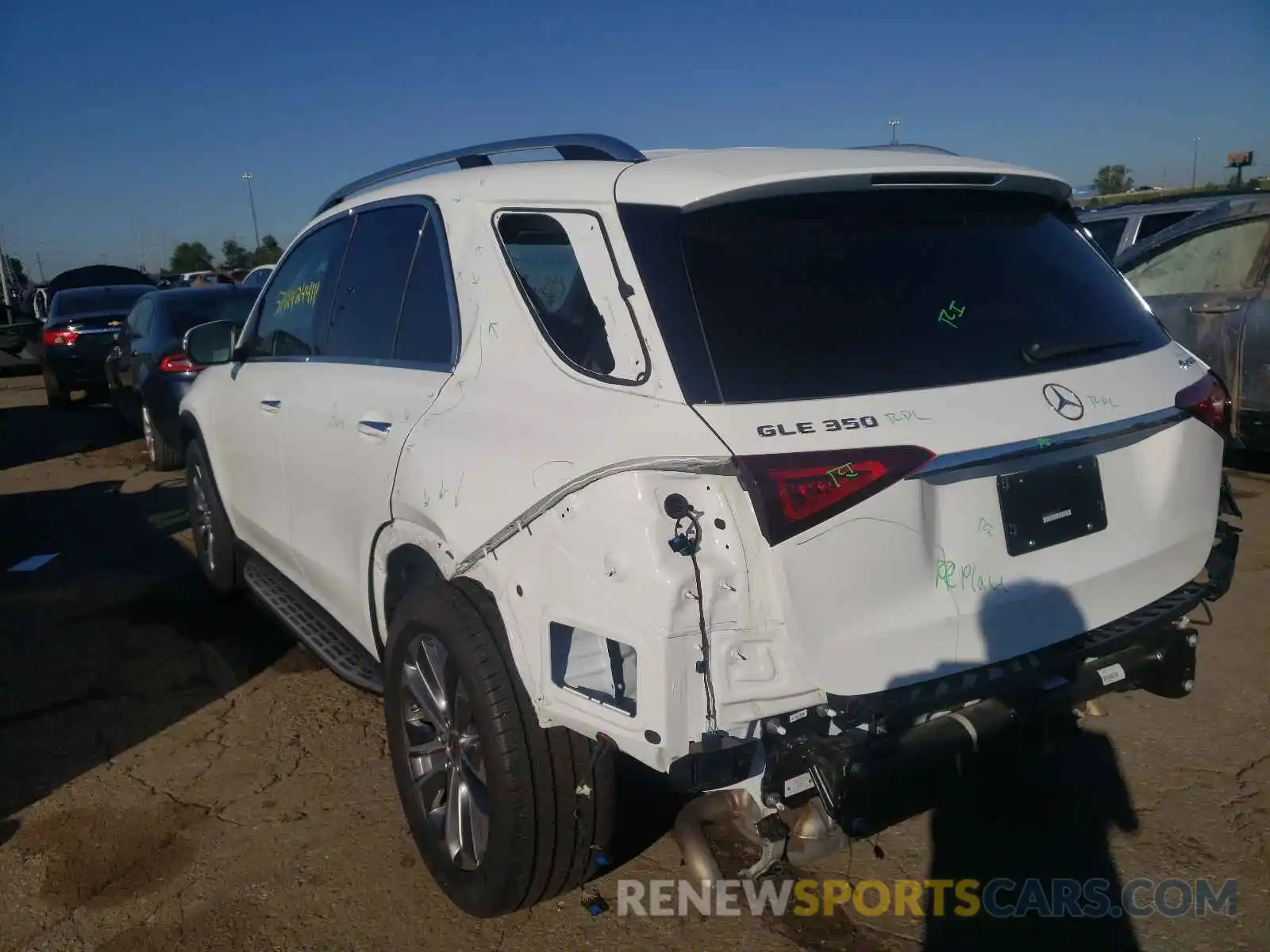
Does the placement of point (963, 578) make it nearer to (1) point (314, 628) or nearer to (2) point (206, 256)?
(1) point (314, 628)

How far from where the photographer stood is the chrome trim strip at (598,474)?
208 centimetres

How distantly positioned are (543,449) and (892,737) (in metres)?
0.98

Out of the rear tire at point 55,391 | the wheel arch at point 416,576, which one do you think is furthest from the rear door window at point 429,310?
the rear tire at point 55,391

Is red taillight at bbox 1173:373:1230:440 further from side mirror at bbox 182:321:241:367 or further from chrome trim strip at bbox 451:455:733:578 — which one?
side mirror at bbox 182:321:241:367

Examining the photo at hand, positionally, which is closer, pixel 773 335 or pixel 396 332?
pixel 773 335

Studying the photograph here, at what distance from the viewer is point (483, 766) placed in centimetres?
252

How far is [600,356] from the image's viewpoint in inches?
93.1

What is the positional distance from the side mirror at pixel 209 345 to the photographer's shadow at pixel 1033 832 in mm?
3512

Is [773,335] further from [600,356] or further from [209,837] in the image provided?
[209,837]

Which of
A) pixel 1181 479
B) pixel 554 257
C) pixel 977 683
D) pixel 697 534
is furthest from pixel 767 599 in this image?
pixel 1181 479

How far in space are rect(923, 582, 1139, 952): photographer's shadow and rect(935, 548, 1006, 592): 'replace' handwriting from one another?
0.03 metres

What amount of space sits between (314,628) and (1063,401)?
272 cm

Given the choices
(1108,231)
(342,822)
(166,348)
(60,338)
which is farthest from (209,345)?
(60,338)

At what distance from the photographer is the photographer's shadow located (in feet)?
7.87
